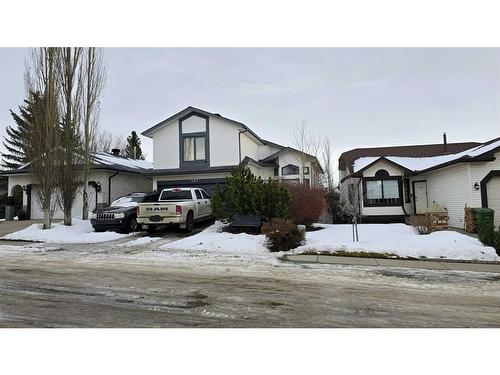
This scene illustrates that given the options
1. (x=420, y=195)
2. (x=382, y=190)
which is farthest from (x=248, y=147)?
(x=420, y=195)

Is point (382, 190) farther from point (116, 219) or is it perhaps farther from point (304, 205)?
point (116, 219)

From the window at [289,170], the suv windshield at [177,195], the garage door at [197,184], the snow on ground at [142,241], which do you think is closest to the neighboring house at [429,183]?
the window at [289,170]

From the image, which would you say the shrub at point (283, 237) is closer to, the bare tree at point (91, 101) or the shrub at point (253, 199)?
the shrub at point (253, 199)

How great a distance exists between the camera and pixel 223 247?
1084cm

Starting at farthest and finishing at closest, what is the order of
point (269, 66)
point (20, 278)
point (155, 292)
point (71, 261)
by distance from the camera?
point (269, 66) < point (71, 261) < point (20, 278) < point (155, 292)

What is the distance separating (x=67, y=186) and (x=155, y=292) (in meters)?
12.2

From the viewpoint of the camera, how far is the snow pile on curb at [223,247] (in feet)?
31.6

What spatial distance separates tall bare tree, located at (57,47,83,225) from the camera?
15.7 m

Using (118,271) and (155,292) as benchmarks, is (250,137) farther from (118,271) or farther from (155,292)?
(155,292)

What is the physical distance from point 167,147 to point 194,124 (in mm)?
2211

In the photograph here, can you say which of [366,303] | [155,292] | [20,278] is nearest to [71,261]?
[20,278]

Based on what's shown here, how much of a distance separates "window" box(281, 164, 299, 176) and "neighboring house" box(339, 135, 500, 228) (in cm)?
363

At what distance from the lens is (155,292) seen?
19.1 feet

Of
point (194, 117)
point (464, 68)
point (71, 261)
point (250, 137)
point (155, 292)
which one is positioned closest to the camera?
point (155, 292)
